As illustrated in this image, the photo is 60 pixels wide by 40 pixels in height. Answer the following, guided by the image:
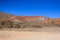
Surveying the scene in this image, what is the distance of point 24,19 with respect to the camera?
146 ft

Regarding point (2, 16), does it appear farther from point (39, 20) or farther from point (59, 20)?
point (59, 20)

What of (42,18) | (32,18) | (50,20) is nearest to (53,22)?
(50,20)

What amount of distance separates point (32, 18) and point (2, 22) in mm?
12417

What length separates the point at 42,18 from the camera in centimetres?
4503

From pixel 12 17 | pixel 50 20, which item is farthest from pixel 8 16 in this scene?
pixel 50 20

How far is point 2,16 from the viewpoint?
137ft

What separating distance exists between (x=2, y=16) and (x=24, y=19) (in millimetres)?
6309

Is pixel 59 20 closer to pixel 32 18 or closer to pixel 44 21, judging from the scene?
pixel 44 21

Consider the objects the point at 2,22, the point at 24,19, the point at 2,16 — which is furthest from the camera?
the point at 24,19

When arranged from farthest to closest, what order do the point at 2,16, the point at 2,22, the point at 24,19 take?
the point at 24,19, the point at 2,16, the point at 2,22

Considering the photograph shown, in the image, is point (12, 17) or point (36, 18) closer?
point (12, 17)

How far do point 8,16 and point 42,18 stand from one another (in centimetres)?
951

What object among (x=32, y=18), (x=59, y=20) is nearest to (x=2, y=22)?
(x=32, y=18)

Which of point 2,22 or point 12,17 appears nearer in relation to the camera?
point 2,22
